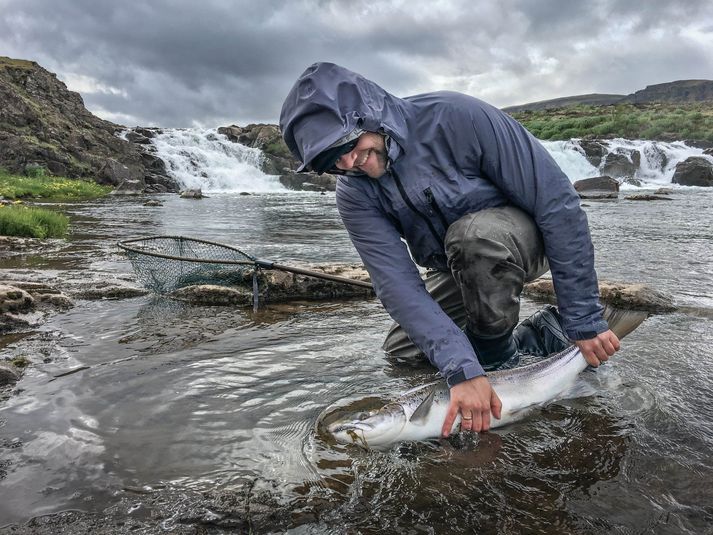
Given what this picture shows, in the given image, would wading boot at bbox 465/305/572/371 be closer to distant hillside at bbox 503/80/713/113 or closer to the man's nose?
the man's nose

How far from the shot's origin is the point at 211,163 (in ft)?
126

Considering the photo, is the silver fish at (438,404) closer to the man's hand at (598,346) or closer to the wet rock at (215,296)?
the man's hand at (598,346)

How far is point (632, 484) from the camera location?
7.63ft

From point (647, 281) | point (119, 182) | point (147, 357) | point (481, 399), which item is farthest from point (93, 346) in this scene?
point (119, 182)

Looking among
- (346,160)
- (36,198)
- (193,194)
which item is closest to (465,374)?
(346,160)

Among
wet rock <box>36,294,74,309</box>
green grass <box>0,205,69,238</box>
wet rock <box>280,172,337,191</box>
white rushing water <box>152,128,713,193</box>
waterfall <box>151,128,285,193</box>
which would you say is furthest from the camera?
wet rock <box>280,172,337,191</box>

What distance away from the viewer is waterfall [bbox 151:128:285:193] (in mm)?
36969

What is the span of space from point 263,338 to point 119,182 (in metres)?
32.2

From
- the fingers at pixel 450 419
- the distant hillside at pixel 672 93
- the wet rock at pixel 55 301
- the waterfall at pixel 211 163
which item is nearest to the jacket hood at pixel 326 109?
the fingers at pixel 450 419

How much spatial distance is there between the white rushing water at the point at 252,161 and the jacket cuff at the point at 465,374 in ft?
110

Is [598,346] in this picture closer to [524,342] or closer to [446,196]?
[524,342]

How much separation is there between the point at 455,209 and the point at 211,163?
124 feet

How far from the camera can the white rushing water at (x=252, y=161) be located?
34938mm

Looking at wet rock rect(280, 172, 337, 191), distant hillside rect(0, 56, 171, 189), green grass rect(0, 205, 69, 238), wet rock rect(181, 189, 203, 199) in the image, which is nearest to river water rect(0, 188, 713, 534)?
green grass rect(0, 205, 69, 238)
